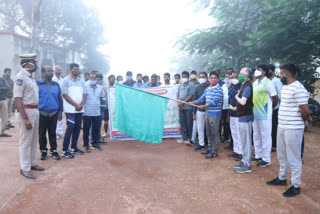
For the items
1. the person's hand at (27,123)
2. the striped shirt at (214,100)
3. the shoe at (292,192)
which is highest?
the striped shirt at (214,100)

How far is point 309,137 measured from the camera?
297 inches

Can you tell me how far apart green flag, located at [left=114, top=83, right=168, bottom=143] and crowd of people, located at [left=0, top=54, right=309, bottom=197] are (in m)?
0.63

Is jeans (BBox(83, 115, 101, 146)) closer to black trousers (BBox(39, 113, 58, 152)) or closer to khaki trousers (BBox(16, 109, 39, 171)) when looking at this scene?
black trousers (BBox(39, 113, 58, 152))

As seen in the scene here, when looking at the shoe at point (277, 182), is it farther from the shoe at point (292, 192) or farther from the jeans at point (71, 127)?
the jeans at point (71, 127)

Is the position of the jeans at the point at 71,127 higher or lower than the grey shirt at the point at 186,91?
lower

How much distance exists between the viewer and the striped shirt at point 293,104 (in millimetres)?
3508

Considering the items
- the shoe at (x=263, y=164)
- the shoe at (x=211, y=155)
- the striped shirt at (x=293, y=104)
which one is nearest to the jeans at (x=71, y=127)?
the shoe at (x=211, y=155)

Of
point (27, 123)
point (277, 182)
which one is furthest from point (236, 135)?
point (27, 123)

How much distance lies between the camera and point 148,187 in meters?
3.96

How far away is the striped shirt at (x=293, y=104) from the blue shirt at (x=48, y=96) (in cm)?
446

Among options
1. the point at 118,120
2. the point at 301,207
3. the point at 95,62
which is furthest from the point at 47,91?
the point at 95,62

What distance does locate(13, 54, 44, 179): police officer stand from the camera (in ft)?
13.3

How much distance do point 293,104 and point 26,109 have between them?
447cm

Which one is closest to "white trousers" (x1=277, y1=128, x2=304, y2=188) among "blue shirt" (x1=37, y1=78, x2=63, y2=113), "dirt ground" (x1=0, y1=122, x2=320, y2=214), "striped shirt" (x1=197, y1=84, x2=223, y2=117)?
"dirt ground" (x1=0, y1=122, x2=320, y2=214)
